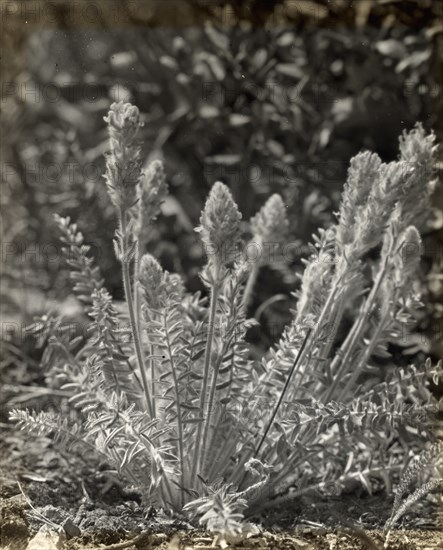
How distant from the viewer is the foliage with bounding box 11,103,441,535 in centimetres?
136

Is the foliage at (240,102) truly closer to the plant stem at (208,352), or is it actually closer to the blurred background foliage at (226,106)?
the blurred background foliage at (226,106)

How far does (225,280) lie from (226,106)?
3.66ft

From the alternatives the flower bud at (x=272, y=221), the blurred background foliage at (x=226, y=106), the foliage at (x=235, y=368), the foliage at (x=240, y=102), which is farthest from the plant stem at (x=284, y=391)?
the foliage at (x=240, y=102)

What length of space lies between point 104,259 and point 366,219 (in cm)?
139

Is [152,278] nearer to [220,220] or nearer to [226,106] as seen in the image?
[220,220]

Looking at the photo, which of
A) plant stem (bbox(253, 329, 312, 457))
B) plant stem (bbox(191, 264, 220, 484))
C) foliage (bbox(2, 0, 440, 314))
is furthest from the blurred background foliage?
plant stem (bbox(191, 264, 220, 484))

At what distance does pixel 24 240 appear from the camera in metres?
2.84

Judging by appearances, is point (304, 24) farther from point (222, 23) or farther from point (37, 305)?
point (37, 305)

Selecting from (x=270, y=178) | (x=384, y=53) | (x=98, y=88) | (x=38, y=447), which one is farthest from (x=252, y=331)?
(x=98, y=88)

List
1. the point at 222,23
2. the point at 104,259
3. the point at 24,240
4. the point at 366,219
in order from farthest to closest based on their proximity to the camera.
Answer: the point at 24,240 < the point at 104,259 < the point at 222,23 < the point at 366,219

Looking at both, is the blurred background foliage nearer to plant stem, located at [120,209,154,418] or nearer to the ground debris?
plant stem, located at [120,209,154,418]

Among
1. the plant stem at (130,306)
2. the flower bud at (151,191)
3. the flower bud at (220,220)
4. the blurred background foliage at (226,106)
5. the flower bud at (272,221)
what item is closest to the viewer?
the flower bud at (220,220)

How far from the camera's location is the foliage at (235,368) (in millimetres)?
1356

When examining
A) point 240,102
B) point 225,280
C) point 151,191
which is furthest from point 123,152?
point 240,102
